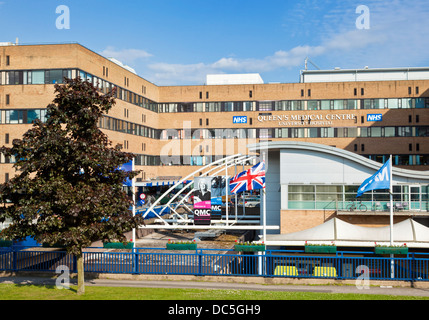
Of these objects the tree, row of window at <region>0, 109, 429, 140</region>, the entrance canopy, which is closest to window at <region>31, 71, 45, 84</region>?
row of window at <region>0, 109, 429, 140</region>

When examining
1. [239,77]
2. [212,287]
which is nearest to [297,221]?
[212,287]

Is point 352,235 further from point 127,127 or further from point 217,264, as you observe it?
point 127,127

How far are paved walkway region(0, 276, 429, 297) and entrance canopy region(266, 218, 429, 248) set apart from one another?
5147mm

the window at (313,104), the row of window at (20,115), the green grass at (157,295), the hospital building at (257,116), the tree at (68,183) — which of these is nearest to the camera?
the tree at (68,183)

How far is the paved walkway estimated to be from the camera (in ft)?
58.4

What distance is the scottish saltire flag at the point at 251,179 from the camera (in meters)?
24.2

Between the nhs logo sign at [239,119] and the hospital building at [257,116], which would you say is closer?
the hospital building at [257,116]

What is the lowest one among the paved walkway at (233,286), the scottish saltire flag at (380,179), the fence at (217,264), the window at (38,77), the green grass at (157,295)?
the paved walkway at (233,286)

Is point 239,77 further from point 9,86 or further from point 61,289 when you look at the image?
point 61,289

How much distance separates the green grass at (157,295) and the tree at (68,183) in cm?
92

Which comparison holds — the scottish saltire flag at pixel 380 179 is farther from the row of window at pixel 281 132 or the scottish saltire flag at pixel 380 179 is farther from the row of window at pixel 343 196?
the row of window at pixel 281 132

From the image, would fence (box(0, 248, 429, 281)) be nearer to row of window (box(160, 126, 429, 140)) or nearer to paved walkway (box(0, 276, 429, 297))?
paved walkway (box(0, 276, 429, 297))

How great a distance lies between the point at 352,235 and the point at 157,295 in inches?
504

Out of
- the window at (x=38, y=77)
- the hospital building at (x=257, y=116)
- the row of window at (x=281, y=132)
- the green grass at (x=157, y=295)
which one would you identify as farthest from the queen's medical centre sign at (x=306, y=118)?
the green grass at (x=157, y=295)
